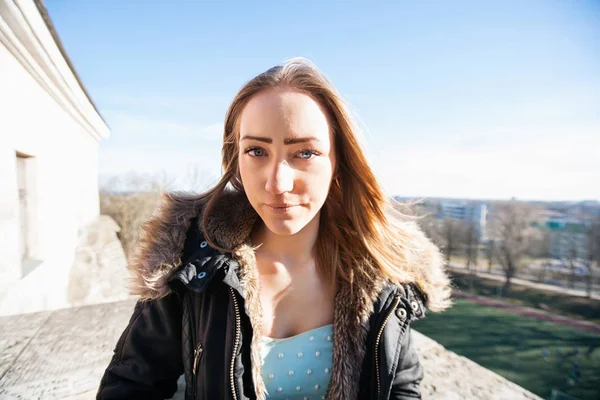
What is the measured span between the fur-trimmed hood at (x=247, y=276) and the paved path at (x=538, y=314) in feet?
67.6

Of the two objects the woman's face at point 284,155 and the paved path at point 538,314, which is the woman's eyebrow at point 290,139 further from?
the paved path at point 538,314

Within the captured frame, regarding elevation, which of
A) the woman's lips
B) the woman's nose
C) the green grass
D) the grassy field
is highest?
the woman's nose

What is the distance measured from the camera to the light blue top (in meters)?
1.20

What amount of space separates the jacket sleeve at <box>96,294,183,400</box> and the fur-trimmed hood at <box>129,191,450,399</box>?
0.08 m

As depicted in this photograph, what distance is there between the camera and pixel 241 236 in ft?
4.36

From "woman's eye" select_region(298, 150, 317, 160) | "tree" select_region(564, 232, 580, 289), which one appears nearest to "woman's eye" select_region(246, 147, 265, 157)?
"woman's eye" select_region(298, 150, 317, 160)

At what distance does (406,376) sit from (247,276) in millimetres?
827

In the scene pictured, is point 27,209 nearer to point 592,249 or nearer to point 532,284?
point 532,284

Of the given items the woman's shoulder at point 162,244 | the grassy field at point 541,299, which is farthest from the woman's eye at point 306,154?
the grassy field at point 541,299

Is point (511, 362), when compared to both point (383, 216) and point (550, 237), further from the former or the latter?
point (383, 216)

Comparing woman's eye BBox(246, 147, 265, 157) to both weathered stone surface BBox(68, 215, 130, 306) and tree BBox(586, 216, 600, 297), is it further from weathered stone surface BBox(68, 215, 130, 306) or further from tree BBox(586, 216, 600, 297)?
tree BBox(586, 216, 600, 297)

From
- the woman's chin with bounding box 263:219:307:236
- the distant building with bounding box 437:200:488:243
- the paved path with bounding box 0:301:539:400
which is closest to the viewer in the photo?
the woman's chin with bounding box 263:219:307:236

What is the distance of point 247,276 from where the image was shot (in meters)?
1.21

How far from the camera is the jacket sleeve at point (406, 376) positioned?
4.37ft
